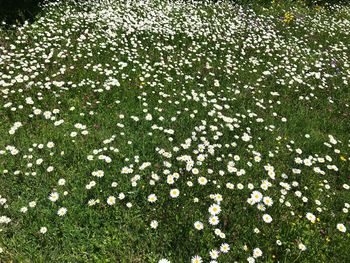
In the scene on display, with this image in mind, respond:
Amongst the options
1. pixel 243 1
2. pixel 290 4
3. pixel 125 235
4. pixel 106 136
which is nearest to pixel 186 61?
pixel 106 136

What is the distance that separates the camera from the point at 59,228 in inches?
165

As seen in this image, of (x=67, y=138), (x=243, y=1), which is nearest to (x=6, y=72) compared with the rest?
(x=67, y=138)

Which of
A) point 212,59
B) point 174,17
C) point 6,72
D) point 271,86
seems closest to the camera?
point 6,72

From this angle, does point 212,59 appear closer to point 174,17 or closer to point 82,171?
point 174,17

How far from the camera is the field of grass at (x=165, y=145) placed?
421cm

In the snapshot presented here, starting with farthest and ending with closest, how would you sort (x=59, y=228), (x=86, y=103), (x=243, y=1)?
(x=243, y=1), (x=86, y=103), (x=59, y=228)

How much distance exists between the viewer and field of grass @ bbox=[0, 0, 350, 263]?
4.21 meters

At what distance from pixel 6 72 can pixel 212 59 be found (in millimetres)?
5578

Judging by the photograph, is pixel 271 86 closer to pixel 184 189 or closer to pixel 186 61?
pixel 186 61

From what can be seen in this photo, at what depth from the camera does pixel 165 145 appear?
5770 mm

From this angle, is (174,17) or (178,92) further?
(174,17)

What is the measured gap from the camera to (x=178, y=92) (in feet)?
24.4

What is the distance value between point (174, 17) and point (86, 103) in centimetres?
640

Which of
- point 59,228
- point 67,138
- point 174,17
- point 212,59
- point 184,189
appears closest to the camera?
point 59,228
